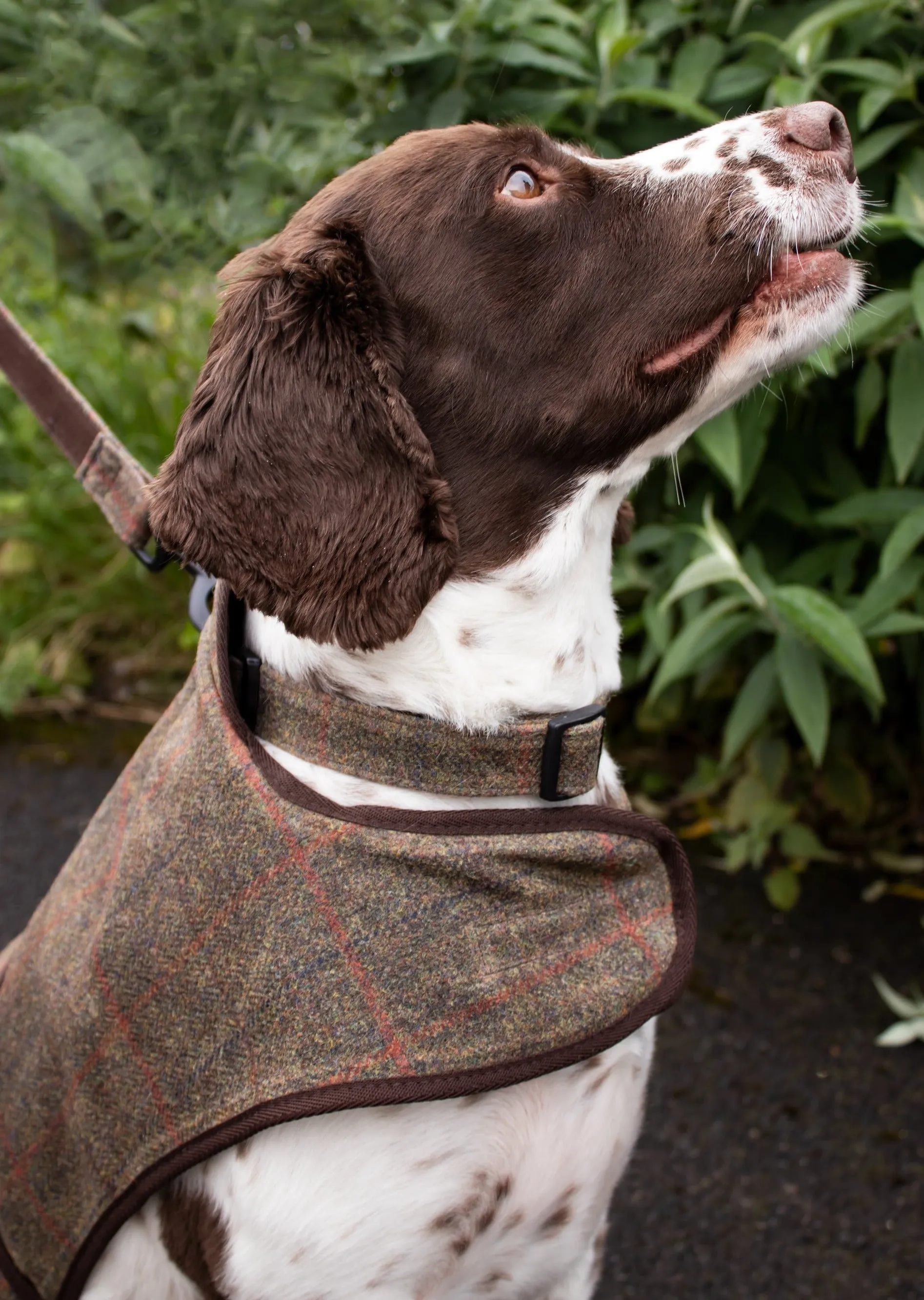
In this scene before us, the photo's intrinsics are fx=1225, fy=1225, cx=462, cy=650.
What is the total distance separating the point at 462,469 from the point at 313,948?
62 centimetres

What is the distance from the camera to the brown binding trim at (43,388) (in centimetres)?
182

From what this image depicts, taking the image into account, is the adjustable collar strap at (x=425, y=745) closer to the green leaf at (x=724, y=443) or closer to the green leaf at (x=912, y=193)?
the green leaf at (x=724, y=443)

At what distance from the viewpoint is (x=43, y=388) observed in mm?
1832

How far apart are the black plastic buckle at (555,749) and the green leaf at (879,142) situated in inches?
59.6

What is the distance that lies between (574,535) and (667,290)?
0.33 m

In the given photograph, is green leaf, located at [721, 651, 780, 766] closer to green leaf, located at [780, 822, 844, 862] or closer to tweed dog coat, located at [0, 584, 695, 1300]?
green leaf, located at [780, 822, 844, 862]

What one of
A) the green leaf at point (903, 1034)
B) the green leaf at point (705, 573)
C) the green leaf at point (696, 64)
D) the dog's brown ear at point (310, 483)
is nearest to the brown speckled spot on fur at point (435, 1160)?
the dog's brown ear at point (310, 483)

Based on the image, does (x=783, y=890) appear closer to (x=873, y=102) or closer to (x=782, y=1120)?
(x=782, y=1120)

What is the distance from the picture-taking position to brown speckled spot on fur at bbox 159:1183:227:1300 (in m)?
1.45

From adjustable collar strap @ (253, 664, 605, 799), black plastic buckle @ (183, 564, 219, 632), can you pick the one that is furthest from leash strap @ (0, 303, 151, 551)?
adjustable collar strap @ (253, 664, 605, 799)

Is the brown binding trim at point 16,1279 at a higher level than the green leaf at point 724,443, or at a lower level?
lower

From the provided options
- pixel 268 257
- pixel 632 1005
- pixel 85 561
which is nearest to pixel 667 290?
pixel 268 257

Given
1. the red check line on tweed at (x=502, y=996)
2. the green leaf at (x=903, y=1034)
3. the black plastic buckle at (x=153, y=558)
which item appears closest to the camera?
the red check line on tweed at (x=502, y=996)

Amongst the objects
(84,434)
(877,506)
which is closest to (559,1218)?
(84,434)
